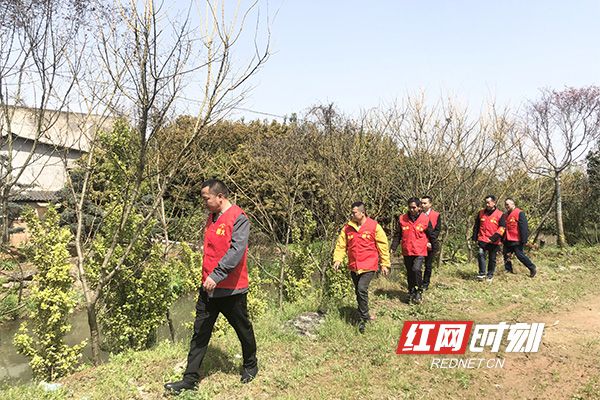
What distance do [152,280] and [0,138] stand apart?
8.98 ft

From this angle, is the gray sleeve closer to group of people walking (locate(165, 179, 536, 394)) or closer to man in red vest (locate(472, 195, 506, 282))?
group of people walking (locate(165, 179, 536, 394))

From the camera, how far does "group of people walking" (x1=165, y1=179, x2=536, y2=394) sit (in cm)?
352

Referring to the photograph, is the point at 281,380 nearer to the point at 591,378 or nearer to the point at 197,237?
the point at 591,378

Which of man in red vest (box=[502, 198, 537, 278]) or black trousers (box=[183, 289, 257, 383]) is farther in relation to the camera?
man in red vest (box=[502, 198, 537, 278])

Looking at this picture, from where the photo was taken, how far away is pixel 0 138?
541 centimetres

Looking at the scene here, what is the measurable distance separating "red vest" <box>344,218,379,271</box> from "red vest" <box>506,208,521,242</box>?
421 cm

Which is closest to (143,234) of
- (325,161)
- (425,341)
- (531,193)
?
(425,341)

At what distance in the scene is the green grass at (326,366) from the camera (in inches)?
147

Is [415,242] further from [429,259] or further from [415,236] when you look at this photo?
[429,259]

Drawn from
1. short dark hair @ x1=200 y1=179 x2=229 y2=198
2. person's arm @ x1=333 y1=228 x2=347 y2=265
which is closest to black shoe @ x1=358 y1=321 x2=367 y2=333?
person's arm @ x1=333 y1=228 x2=347 y2=265

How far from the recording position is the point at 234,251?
3414 mm

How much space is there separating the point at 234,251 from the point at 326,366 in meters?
1.77

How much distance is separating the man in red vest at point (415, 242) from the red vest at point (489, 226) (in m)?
2.00
